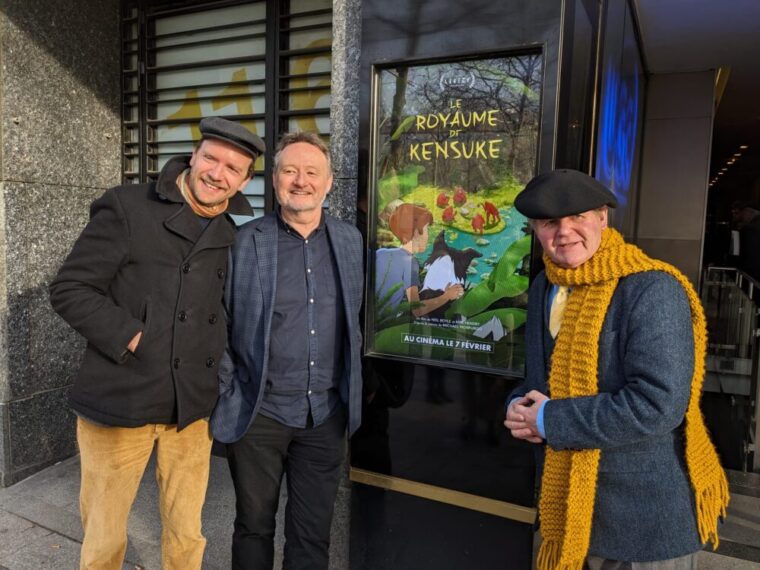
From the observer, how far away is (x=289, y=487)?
253 cm

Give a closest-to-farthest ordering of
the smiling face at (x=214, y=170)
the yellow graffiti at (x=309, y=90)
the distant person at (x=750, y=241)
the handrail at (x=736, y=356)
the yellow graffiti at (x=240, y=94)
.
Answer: the smiling face at (x=214, y=170) < the yellow graffiti at (x=309, y=90) < the yellow graffiti at (x=240, y=94) < the handrail at (x=736, y=356) < the distant person at (x=750, y=241)

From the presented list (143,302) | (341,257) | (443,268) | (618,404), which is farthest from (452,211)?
(143,302)

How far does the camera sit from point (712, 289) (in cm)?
728

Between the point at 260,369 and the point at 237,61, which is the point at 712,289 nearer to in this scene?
the point at 237,61

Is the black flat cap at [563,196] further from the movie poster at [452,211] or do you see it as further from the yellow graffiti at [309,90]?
the yellow graffiti at [309,90]

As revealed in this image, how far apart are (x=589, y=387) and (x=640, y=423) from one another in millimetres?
173

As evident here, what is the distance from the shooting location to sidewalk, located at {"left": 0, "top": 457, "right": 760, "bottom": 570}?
125 inches

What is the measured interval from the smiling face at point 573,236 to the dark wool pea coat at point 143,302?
1.27m

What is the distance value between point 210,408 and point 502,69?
71.8 inches

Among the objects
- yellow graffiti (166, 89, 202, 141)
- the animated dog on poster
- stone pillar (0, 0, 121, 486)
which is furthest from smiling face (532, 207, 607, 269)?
stone pillar (0, 0, 121, 486)

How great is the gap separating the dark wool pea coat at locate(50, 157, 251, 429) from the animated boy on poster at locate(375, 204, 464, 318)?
0.75 m

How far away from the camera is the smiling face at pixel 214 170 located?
2.29m

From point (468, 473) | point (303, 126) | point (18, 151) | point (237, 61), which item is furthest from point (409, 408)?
point (18, 151)

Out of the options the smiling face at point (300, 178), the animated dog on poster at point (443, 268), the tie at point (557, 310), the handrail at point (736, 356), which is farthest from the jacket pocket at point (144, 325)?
the handrail at point (736, 356)
